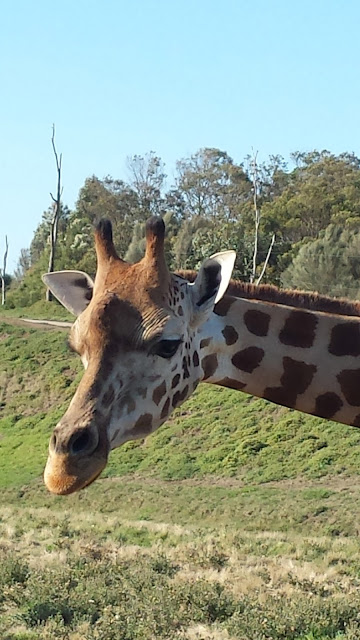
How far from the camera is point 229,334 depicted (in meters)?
6.32

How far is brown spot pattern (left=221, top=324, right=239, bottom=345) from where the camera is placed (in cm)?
630

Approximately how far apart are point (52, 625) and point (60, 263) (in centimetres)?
5912

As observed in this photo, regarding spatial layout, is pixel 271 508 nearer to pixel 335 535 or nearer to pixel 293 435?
pixel 335 535

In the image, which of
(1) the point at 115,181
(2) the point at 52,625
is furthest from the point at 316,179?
(2) the point at 52,625

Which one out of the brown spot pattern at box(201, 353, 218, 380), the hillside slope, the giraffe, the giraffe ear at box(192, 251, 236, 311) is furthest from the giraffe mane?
the hillside slope

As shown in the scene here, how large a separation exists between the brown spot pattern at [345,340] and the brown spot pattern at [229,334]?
70cm

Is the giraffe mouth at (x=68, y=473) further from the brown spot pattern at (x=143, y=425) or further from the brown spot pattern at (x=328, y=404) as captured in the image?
the brown spot pattern at (x=328, y=404)

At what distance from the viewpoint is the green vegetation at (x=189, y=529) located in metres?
8.60

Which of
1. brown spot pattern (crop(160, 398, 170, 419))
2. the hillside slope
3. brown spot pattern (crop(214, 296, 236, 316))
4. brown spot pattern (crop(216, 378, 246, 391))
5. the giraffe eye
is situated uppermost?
brown spot pattern (crop(214, 296, 236, 316))

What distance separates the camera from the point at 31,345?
41.5 m

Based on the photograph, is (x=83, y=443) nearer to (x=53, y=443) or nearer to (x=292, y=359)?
(x=53, y=443)

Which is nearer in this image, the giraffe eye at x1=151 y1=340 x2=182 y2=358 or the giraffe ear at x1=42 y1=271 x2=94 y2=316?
the giraffe eye at x1=151 y1=340 x2=182 y2=358

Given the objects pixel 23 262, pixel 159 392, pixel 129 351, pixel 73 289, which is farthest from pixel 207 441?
pixel 23 262

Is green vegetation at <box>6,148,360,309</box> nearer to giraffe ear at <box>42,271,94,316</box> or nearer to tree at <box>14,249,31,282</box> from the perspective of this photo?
tree at <box>14,249,31,282</box>
